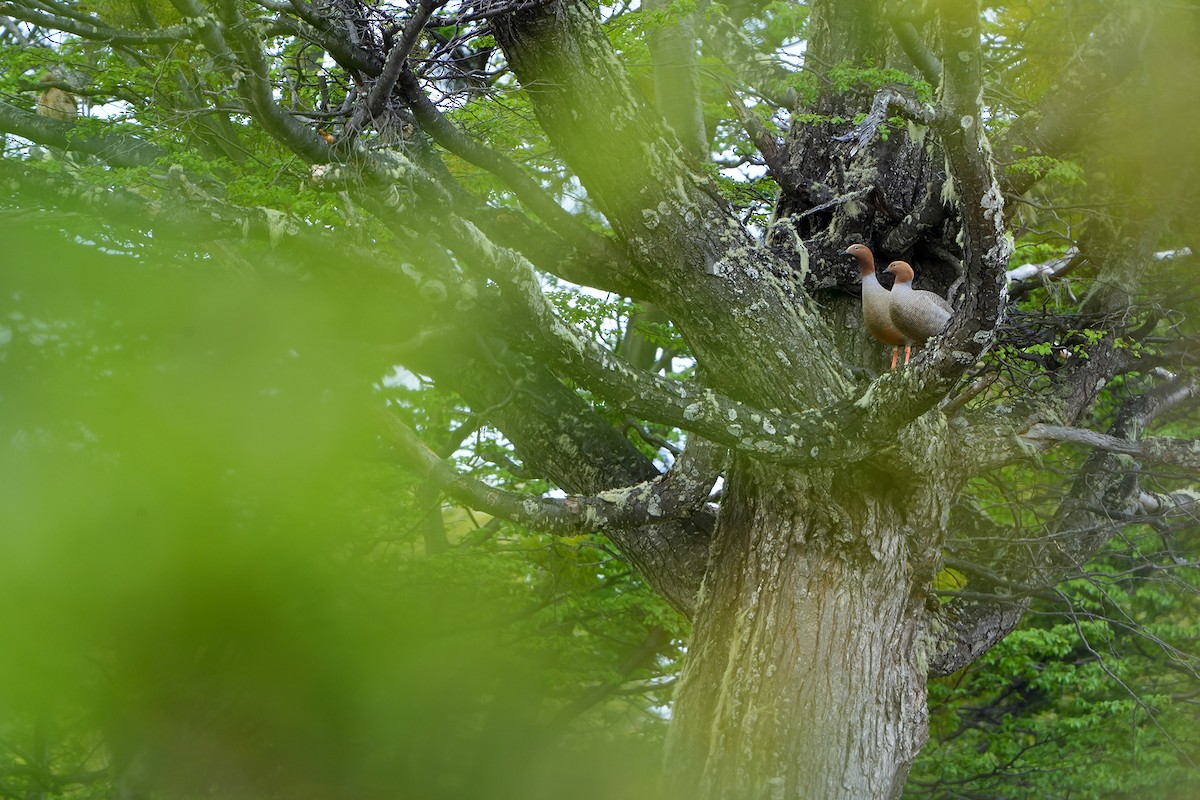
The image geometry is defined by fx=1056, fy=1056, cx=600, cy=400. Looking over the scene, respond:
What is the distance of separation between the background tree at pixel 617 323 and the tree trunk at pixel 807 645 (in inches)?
0.7

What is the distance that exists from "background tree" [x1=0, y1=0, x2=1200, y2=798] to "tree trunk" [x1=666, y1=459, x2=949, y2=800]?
2 centimetres

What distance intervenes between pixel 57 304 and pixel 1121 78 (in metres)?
6.57

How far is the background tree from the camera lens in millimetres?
4309

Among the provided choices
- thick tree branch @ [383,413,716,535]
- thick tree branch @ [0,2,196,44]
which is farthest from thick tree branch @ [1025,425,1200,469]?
thick tree branch @ [0,2,196,44]

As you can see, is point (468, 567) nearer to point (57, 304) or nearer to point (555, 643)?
point (555, 643)


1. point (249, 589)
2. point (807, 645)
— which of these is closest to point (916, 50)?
point (807, 645)

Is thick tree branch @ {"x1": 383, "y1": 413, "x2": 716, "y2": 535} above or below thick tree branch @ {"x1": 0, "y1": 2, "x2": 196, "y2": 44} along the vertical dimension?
below

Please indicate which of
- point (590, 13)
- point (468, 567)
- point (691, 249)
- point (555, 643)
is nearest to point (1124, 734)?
point (555, 643)

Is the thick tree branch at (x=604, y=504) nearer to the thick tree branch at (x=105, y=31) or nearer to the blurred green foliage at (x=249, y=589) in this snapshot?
the blurred green foliage at (x=249, y=589)

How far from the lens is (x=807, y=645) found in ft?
15.2

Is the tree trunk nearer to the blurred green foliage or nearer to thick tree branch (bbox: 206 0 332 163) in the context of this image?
thick tree branch (bbox: 206 0 332 163)

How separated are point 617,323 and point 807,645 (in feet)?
17.1

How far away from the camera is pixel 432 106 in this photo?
15.5 feet

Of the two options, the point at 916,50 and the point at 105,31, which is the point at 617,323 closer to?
the point at 105,31
